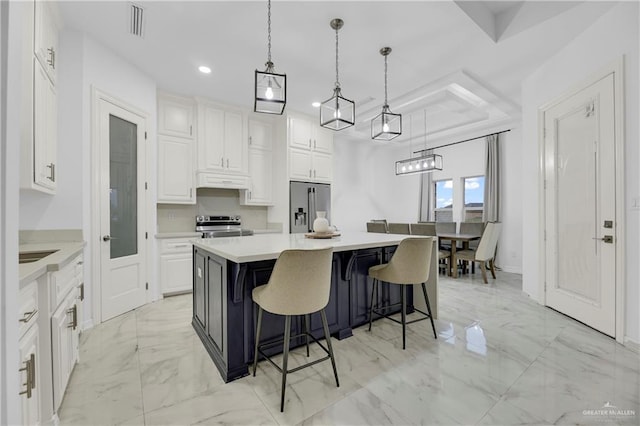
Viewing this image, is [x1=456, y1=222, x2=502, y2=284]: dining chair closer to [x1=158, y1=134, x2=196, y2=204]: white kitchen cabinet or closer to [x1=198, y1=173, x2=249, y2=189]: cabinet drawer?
[x1=198, y1=173, x2=249, y2=189]: cabinet drawer

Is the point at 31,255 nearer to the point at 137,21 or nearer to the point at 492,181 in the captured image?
the point at 137,21

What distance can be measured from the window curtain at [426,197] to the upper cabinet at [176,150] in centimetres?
510

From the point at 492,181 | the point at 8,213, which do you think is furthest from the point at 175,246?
the point at 492,181

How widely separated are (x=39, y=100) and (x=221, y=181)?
7.87 feet

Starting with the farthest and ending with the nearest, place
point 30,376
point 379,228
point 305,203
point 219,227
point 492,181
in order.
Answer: point 492,181
point 379,228
point 305,203
point 219,227
point 30,376

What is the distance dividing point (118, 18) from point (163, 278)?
9.54 ft

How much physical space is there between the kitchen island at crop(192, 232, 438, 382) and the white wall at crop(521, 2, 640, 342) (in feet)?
5.07

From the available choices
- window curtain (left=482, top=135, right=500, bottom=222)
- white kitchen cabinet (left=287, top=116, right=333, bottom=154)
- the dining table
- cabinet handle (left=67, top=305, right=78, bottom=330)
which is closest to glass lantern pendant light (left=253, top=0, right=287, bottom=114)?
cabinet handle (left=67, top=305, right=78, bottom=330)

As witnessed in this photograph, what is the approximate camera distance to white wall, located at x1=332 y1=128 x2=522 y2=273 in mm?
5312

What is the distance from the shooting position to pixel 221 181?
14.3ft

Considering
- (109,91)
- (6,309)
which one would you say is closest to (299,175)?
(109,91)

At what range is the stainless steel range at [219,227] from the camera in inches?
165

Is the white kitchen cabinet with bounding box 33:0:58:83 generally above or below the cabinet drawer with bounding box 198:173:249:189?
above

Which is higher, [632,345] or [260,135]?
[260,135]
